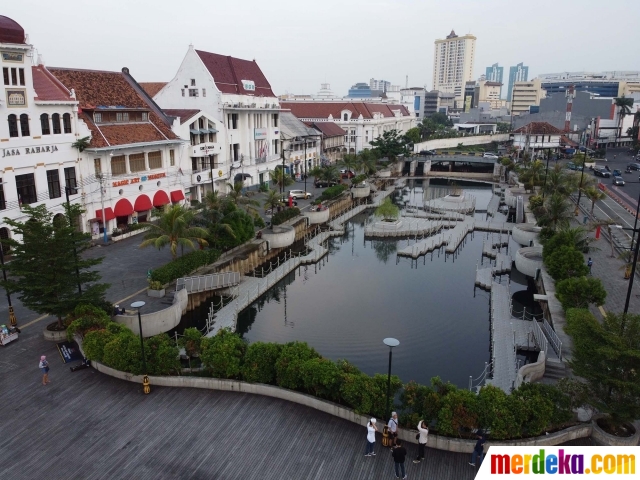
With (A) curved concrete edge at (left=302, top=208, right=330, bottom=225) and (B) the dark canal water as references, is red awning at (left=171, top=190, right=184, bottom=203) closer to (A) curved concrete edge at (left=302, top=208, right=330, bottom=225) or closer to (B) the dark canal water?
(A) curved concrete edge at (left=302, top=208, right=330, bottom=225)

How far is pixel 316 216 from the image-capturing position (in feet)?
200

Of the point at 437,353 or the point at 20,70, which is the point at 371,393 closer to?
the point at 437,353

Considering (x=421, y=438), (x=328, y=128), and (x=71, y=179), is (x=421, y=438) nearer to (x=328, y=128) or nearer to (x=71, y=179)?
(x=71, y=179)

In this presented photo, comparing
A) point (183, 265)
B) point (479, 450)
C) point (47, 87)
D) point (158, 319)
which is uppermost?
point (47, 87)

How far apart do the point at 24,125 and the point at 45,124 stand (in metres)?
2.03

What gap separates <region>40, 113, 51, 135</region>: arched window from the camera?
138 ft

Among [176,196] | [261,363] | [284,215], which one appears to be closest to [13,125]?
[176,196]

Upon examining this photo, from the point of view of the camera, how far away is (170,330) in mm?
33344

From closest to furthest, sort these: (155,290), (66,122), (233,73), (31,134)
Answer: (155,290) < (31,134) < (66,122) < (233,73)

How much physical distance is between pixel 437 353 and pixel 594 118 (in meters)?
134

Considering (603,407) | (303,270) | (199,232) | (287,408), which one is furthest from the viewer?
(303,270)

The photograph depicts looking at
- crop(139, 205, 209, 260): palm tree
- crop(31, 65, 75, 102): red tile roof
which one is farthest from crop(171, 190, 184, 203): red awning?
crop(139, 205, 209, 260): palm tree

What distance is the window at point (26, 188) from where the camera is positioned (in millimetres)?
40656

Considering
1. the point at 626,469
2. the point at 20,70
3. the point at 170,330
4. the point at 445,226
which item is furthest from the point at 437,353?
the point at 20,70
